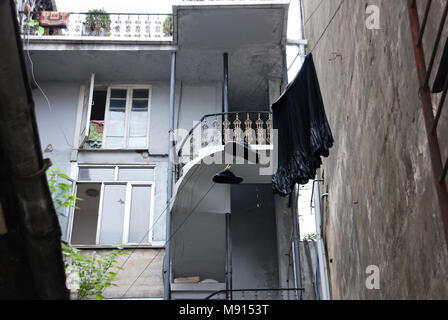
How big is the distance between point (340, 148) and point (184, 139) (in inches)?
139

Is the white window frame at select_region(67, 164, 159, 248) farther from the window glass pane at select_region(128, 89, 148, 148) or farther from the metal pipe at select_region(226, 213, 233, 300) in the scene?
the metal pipe at select_region(226, 213, 233, 300)

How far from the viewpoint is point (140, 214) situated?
12.8 meters

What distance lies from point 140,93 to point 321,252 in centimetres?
612

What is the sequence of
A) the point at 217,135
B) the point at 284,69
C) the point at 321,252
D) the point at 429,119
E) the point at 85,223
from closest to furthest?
1. the point at 429,119
2. the point at 321,252
3. the point at 217,135
4. the point at 284,69
5. the point at 85,223

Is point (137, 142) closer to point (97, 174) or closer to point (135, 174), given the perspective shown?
point (135, 174)

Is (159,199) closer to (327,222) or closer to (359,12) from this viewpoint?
(327,222)

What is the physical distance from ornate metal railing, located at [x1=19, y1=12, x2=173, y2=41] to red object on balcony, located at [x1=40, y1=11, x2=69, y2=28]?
0.07 m

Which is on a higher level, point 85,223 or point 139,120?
point 139,120

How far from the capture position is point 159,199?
13.0 meters

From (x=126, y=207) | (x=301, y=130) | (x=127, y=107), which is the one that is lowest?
(x=126, y=207)

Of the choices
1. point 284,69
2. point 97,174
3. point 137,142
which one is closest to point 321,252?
point 284,69

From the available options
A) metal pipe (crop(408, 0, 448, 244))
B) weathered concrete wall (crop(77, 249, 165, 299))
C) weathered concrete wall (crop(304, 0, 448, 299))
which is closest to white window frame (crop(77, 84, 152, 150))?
weathered concrete wall (crop(77, 249, 165, 299))

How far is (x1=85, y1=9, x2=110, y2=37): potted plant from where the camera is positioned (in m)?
14.5
